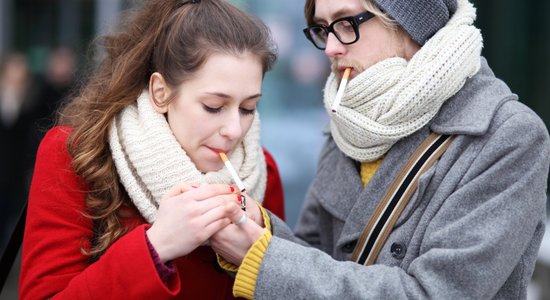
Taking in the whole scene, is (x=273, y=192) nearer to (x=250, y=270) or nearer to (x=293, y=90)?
(x=250, y=270)

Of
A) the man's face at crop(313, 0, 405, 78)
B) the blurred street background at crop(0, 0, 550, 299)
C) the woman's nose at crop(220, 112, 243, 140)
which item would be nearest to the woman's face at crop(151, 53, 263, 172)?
the woman's nose at crop(220, 112, 243, 140)

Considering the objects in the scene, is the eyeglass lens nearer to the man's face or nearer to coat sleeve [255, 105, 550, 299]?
the man's face

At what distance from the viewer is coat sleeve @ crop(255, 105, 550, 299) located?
2154 mm

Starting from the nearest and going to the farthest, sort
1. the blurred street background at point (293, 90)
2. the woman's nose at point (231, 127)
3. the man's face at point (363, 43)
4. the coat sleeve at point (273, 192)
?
the woman's nose at point (231, 127), the man's face at point (363, 43), the coat sleeve at point (273, 192), the blurred street background at point (293, 90)

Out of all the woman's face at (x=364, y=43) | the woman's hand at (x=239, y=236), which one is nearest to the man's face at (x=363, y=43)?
the woman's face at (x=364, y=43)

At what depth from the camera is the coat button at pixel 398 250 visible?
2.35 m

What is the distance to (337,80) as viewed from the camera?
264cm

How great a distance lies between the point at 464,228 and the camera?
85.5 inches

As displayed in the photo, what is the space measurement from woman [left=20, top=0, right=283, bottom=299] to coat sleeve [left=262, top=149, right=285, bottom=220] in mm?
334

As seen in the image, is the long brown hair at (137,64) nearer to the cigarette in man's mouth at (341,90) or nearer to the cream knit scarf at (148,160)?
the cream knit scarf at (148,160)

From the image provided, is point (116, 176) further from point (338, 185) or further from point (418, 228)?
point (418, 228)

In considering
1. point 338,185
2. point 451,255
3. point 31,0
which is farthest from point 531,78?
point 31,0

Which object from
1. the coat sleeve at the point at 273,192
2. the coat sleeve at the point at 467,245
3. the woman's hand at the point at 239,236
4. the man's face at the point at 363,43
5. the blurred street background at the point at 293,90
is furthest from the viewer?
the blurred street background at the point at 293,90

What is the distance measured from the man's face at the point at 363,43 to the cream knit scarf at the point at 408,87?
0.06 m
